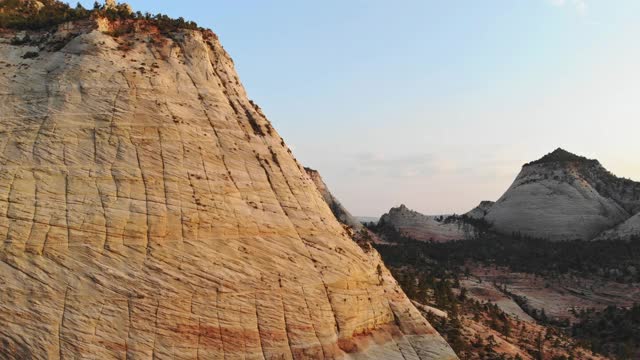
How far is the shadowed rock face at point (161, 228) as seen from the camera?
19.5 metres

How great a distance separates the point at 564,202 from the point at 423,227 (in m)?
26.8

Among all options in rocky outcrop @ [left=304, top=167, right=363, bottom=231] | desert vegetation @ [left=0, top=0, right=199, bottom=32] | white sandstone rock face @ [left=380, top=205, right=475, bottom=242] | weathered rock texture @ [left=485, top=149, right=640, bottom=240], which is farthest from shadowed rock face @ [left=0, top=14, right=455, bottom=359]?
weathered rock texture @ [left=485, top=149, right=640, bottom=240]

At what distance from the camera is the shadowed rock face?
1948cm

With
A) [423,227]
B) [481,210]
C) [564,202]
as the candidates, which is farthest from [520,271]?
[481,210]

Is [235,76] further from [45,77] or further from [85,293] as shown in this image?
[85,293]

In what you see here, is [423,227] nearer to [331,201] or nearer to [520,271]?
[331,201]

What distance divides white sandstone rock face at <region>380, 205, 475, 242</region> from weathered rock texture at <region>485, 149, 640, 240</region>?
9.72 meters

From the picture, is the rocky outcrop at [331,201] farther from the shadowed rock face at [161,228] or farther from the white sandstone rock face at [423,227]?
the shadowed rock face at [161,228]

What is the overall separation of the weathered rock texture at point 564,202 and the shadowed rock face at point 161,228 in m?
81.2

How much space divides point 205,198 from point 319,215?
21.2ft

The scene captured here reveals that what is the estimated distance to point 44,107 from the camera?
24.8m

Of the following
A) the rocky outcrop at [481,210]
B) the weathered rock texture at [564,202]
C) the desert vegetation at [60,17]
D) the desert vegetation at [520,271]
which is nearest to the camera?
the desert vegetation at [60,17]

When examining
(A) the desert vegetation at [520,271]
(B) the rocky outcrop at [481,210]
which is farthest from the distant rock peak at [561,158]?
(A) the desert vegetation at [520,271]

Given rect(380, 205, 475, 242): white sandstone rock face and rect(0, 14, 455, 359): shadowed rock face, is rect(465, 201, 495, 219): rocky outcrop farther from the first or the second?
rect(0, 14, 455, 359): shadowed rock face
